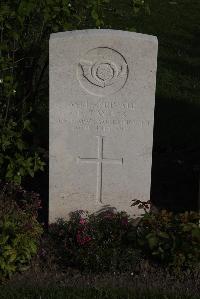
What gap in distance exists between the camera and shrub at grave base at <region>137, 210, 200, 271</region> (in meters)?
4.87

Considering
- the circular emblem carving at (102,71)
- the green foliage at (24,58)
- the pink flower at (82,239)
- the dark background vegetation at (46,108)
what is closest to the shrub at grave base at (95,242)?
the pink flower at (82,239)

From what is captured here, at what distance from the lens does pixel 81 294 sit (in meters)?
4.61

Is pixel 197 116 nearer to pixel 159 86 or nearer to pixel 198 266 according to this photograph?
pixel 159 86

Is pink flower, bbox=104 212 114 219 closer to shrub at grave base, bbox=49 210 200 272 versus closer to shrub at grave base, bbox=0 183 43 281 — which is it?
shrub at grave base, bbox=49 210 200 272

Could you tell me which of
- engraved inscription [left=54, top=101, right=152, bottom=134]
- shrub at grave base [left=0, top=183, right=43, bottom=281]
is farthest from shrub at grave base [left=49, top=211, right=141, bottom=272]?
engraved inscription [left=54, top=101, right=152, bottom=134]

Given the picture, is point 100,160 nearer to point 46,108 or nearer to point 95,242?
point 95,242

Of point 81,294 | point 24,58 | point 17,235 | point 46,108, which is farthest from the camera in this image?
point 46,108

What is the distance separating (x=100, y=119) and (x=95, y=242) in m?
0.95

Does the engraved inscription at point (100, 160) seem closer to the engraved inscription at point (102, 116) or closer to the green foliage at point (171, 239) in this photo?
the engraved inscription at point (102, 116)

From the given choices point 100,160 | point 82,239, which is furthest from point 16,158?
point 82,239

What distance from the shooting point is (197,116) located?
795 cm

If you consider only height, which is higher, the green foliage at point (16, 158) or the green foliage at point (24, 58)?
the green foliage at point (24, 58)

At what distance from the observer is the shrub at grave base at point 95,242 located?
4.95 metres

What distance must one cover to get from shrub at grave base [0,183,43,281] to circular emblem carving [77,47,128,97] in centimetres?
101
